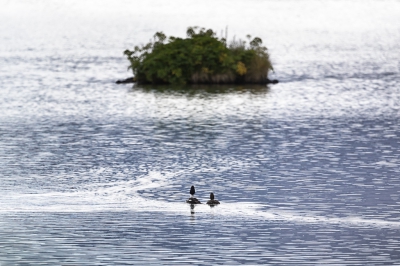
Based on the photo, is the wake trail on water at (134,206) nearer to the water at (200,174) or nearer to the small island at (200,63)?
the water at (200,174)

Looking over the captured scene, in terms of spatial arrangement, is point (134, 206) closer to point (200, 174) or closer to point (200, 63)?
point (200, 174)

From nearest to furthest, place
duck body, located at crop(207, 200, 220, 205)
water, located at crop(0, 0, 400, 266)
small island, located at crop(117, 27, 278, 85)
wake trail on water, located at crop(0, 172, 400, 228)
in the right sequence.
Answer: water, located at crop(0, 0, 400, 266) → wake trail on water, located at crop(0, 172, 400, 228) → duck body, located at crop(207, 200, 220, 205) → small island, located at crop(117, 27, 278, 85)

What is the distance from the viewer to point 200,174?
2120 inches

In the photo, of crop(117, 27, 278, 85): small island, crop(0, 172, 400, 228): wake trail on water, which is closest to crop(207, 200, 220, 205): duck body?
crop(0, 172, 400, 228): wake trail on water

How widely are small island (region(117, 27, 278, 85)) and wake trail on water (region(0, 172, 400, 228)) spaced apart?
48379mm

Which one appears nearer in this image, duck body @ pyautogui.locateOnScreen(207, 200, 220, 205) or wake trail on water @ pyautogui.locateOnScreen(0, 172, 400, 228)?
wake trail on water @ pyautogui.locateOnScreen(0, 172, 400, 228)

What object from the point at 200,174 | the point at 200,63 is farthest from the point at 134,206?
the point at 200,63

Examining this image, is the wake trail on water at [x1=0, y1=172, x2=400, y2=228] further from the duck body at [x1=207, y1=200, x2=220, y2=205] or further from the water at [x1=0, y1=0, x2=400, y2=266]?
the duck body at [x1=207, y1=200, x2=220, y2=205]

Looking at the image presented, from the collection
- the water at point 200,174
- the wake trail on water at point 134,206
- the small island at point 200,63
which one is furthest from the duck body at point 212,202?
the small island at point 200,63

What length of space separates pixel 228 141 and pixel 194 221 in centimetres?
2394

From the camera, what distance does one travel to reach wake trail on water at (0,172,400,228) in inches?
1690

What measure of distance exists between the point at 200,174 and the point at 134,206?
8.86m

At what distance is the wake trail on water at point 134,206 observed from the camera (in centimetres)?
4294

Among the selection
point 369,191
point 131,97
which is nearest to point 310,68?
point 131,97
